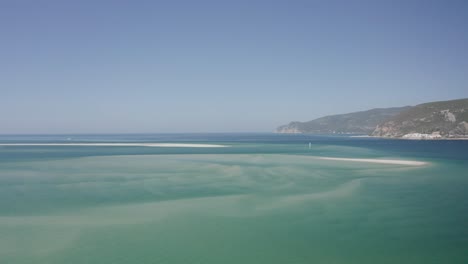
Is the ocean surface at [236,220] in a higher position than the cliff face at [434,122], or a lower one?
lower

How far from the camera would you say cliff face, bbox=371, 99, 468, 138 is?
107250mm

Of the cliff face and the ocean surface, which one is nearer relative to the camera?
the ocean surface

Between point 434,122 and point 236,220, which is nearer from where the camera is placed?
point 236,220

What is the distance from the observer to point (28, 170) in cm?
3709

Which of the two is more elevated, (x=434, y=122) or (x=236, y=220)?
(x=434, y=122)

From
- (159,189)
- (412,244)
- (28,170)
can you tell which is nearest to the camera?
(412,244)

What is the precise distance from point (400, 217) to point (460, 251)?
4.68 meters

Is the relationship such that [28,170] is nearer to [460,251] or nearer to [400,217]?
[400,217]

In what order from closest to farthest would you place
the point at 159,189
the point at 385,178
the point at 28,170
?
the point at 159,189
the point at 385,178
the point at 28,170

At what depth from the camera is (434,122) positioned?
114375mm

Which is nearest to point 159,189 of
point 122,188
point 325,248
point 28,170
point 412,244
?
point 122,188

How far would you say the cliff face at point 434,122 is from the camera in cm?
10725

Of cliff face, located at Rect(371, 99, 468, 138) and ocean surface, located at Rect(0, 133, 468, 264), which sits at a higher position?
cliff face, located at Rect(371, 99, 468, 138)

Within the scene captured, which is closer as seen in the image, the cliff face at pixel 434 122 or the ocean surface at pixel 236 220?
the ocean surface at pixel 236 220
